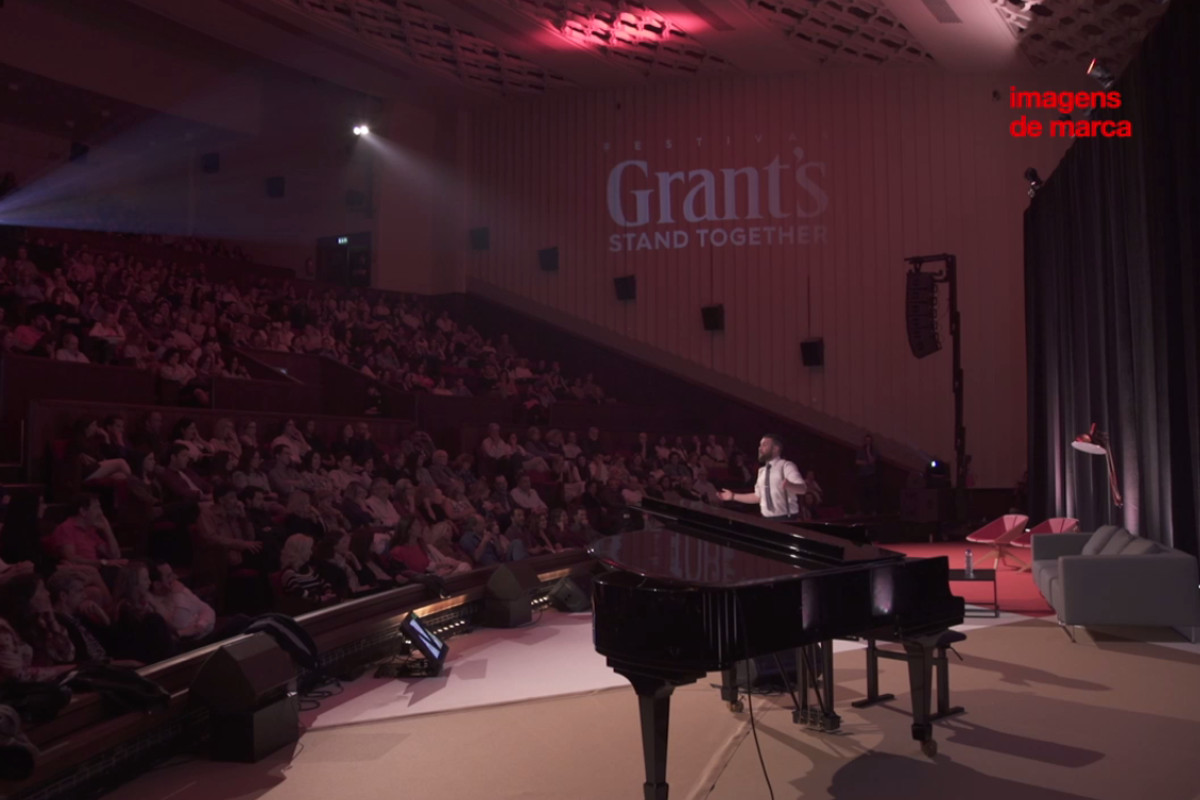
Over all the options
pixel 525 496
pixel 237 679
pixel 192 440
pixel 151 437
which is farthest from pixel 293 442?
pixel 237 679

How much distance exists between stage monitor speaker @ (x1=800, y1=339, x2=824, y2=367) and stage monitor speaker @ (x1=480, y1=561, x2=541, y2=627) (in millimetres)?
8259

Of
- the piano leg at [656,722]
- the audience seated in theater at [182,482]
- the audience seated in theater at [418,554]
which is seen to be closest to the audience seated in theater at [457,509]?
the audience seated in theater at [418,554]

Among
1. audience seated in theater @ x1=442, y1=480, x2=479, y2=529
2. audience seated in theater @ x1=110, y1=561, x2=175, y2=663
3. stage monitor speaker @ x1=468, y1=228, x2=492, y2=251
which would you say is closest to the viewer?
audience seated in theater @ x1=110, y1=561, x2=175, y2=663

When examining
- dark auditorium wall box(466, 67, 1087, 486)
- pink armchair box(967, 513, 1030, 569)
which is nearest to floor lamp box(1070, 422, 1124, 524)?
pink armchair box(967, 513, 1030, 569)

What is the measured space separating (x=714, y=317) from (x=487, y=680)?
33.4 ft

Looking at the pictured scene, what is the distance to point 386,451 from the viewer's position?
921cm

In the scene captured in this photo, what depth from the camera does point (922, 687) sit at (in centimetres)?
392

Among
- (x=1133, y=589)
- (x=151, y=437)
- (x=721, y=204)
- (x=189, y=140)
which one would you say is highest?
(x=189, y=140)

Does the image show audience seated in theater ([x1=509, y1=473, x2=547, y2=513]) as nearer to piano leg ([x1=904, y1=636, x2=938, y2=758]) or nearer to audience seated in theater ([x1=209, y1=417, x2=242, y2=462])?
audience seated in theater ([x1=209, y1=417, x2=242, y2=462])

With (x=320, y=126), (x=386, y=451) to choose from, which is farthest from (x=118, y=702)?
(x=320, y=126)

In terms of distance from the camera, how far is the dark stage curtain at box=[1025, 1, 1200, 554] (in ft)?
20.4

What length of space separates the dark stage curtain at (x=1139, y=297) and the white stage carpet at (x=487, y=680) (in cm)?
388

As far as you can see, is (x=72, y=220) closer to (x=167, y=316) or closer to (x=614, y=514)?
(x=167, y=316)

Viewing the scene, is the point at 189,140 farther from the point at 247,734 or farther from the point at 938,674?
the point at 938,674
